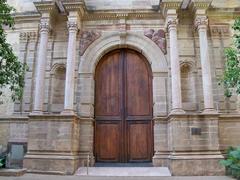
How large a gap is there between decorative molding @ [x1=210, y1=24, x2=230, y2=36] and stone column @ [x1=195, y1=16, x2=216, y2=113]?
803 mm

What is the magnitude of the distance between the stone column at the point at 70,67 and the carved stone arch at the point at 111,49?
0.57 metres

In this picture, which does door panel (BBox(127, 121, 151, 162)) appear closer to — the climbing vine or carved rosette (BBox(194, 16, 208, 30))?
carved rosette (BBox(194, 16, 208, 30))

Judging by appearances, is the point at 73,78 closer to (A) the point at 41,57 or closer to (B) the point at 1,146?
(A) the point at 41,57

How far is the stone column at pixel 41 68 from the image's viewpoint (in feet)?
30.9

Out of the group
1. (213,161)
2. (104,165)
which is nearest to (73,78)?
(104,165)

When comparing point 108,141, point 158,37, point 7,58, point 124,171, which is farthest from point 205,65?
point 7,58

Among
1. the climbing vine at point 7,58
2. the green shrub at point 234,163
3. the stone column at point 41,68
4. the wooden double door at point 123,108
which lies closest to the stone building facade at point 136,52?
the stone column at point 41,68

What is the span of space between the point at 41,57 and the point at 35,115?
2112mm

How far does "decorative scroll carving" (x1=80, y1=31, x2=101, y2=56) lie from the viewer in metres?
10.4

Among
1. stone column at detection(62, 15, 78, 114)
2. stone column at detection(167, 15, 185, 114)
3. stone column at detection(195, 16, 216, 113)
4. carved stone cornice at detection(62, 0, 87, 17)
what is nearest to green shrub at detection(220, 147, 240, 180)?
stone column at detection(195, 16, 216, 113)

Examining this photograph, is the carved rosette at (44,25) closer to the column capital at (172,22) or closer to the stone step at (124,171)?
the column capital at (172,22)

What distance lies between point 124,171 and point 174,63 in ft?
12.7

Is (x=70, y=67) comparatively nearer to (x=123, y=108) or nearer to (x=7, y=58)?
(x=7, y=58)

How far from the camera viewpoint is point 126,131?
32.4 feet
